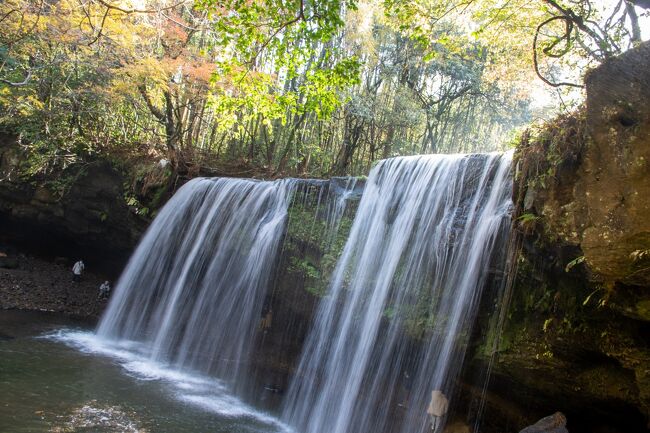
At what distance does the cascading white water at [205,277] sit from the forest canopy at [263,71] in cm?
209

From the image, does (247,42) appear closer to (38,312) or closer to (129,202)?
(129,202)

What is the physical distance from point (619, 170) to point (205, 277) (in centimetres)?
935

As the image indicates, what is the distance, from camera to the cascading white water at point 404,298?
6.41 metres

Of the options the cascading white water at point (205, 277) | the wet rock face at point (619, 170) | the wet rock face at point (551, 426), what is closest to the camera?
the wet rock face at point (619, 170)

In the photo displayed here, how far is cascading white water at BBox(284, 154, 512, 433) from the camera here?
6410mm

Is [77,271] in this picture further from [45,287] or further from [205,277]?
[205,277]

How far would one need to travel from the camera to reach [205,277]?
36.1 feet

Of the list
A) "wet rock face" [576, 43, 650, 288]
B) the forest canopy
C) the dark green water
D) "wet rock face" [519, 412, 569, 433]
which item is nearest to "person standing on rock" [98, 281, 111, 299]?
the dark green water

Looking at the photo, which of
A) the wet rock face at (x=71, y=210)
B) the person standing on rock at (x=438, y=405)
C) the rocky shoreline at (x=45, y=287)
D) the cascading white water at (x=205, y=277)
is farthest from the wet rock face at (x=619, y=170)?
the rocky shoreline at (x=45, y=287)

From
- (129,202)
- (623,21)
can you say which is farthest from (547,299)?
(129,202)

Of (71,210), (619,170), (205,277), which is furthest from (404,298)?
(71,210)

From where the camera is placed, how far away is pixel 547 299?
537 centimetres

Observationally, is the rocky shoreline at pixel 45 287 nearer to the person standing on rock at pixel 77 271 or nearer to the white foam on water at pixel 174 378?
the person standing on rock at pixel 77 271

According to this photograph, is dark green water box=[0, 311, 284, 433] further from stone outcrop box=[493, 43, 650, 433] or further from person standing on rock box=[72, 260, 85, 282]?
stone outcrop box=[493, 43, 650, 433]
